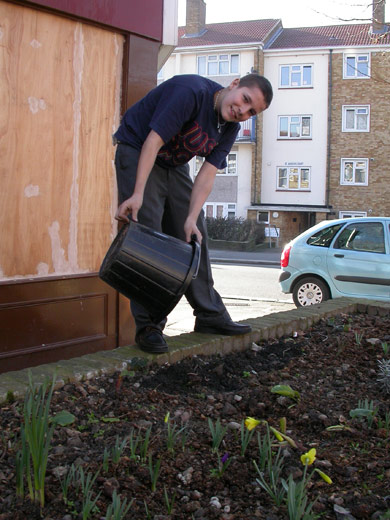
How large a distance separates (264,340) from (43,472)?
239 cm

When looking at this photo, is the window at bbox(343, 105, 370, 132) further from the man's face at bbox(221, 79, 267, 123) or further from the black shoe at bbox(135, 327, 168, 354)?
the black shoe at bbox(135, 327, 168, 354)

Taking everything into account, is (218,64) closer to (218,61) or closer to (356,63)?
(218,61)

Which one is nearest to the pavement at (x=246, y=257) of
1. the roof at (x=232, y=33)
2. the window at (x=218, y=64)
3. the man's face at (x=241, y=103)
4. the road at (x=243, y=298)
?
the road at (x=243, y=298)

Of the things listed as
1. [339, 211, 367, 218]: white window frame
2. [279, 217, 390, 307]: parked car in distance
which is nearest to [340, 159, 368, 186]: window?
[339, 211, 367, 218]: white window frame

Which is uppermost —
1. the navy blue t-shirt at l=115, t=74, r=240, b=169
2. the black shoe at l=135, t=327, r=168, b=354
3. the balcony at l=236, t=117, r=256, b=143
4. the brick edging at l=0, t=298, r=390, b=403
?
the balcony at l=236, t=117, r=256, b=143

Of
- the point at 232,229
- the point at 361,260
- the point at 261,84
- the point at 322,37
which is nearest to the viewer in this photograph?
the point at 261,84

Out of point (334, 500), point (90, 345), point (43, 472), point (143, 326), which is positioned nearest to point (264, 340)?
point (143, 326)

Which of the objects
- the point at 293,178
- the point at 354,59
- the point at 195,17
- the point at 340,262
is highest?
the point at 195,17

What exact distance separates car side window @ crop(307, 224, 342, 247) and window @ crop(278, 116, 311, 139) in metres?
24.3

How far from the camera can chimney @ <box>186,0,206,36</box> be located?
3553 centimetres

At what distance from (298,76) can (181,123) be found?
31.7 meters

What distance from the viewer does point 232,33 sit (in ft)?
115

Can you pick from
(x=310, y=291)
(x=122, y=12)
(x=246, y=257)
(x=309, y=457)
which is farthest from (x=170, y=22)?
(x=246, y=257)

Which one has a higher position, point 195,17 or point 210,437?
point 195,17
